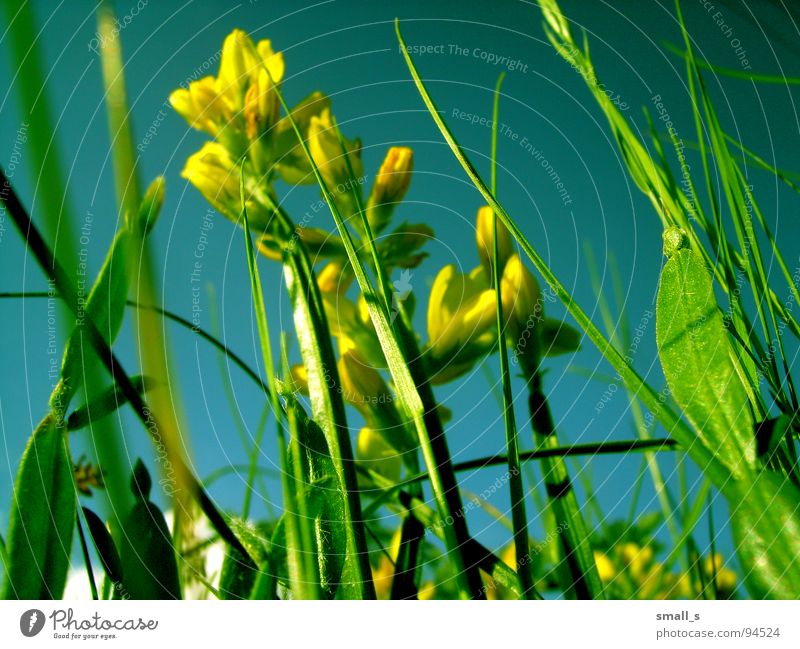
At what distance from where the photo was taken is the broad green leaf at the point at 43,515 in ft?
0.96

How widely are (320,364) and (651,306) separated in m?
0.28

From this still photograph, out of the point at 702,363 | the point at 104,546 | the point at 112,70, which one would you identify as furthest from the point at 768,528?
the point at 112,70

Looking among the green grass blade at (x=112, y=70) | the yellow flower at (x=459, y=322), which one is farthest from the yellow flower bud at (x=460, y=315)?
the green grass blade at (x=112, y=70)

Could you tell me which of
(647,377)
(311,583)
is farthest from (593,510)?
(311,583)

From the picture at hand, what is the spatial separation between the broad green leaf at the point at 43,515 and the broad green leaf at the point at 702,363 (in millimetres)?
288

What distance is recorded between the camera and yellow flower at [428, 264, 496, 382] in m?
0.35

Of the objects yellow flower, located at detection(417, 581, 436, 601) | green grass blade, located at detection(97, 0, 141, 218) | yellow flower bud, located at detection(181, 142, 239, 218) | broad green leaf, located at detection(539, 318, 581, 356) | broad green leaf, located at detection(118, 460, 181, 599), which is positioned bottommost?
yellow flower, located at detection(417, 581, 436, 601)

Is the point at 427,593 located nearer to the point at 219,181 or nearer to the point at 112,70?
the point at 219,181

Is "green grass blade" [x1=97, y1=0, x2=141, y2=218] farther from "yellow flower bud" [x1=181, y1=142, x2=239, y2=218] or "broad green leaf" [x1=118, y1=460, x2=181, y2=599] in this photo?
"broad green leaf" [x1=118, y1=460, x2=181, y2=599]

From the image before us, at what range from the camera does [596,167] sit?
50 cm

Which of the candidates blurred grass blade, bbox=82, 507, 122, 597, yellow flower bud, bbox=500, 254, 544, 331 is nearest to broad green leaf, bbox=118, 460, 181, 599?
blurred grass blade, bbox=82, 507, 122, 597

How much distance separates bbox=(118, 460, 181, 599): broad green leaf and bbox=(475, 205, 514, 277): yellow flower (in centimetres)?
21

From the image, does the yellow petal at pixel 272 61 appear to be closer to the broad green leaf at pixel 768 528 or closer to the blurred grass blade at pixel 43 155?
the blurred grass blade at pixel 43 155

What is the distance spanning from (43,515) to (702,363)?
1.04ft
